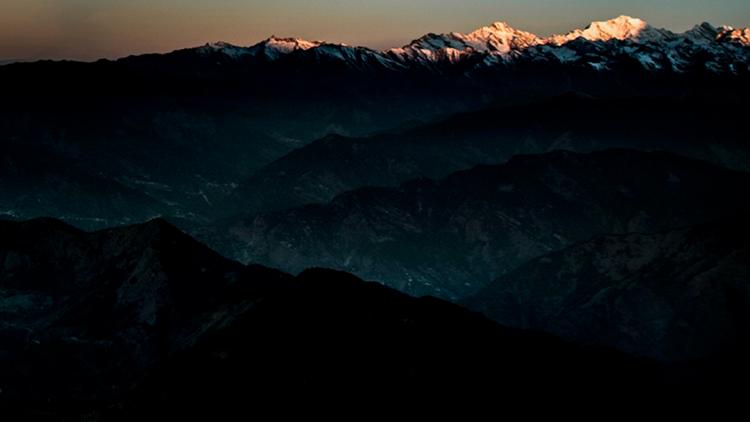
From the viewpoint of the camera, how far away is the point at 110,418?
138 metres

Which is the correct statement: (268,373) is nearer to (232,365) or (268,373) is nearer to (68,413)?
(232,365)

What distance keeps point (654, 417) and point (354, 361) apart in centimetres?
5299

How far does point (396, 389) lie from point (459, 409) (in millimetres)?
9552

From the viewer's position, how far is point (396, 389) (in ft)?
451

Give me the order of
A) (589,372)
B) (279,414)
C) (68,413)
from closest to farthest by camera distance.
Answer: (279,414) → (68,413) → (589,372)

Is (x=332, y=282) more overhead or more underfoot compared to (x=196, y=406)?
more overhead

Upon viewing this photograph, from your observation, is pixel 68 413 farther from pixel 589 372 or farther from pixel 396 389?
pixel 589 372

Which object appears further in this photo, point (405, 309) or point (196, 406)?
point (405, 309)

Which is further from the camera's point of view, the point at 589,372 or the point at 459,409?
the point at 589,372

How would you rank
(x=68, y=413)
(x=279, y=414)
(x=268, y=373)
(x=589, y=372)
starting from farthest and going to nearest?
(x=589, y=372)
(x=68, y=413)
(x=268, y=373)
(x=279, y=414)

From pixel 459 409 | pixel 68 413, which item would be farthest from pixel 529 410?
pixel 68 413

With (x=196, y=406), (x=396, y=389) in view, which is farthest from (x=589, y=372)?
(x=196, y=406)

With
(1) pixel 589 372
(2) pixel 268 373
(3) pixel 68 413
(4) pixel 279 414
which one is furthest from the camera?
(1) pixel 589 372

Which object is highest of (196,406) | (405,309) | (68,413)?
(405,309)
